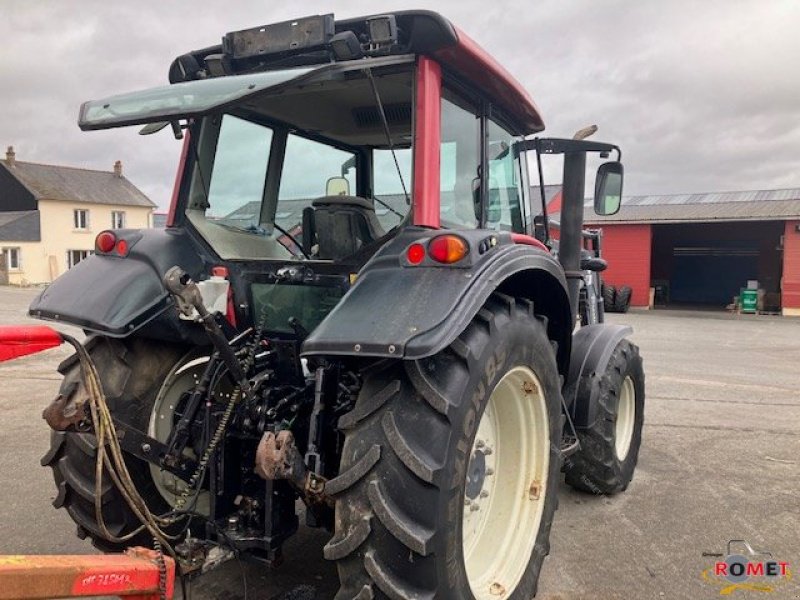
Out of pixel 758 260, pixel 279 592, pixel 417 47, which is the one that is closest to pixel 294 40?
pixel 417 47

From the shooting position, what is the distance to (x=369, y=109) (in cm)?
311

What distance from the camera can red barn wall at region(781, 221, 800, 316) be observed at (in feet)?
71.6

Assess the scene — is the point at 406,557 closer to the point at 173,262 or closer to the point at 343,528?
the point at 343,528

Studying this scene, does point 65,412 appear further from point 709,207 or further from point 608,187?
point 709,207

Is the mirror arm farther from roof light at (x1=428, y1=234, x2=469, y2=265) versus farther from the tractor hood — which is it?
the tractor hood

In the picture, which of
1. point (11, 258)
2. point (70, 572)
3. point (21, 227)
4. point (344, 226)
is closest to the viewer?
point (70, 572)

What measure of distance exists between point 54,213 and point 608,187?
41368mm

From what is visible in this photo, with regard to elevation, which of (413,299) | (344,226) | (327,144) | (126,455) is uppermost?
(327,144)

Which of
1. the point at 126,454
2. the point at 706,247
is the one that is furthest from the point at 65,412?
the point at 706,247

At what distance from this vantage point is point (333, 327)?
2.09 metres

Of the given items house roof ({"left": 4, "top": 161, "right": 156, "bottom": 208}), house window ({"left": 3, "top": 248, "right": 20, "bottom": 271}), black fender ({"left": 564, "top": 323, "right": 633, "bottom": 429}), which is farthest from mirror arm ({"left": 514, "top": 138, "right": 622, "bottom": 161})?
house roof ({"left": 4, "top": 161, "right": 156, "bottom": 208})

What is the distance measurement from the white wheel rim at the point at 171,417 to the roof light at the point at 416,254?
43.9 inches

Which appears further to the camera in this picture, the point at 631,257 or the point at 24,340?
the point at 631,257

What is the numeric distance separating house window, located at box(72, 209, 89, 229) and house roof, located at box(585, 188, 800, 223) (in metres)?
30.2
